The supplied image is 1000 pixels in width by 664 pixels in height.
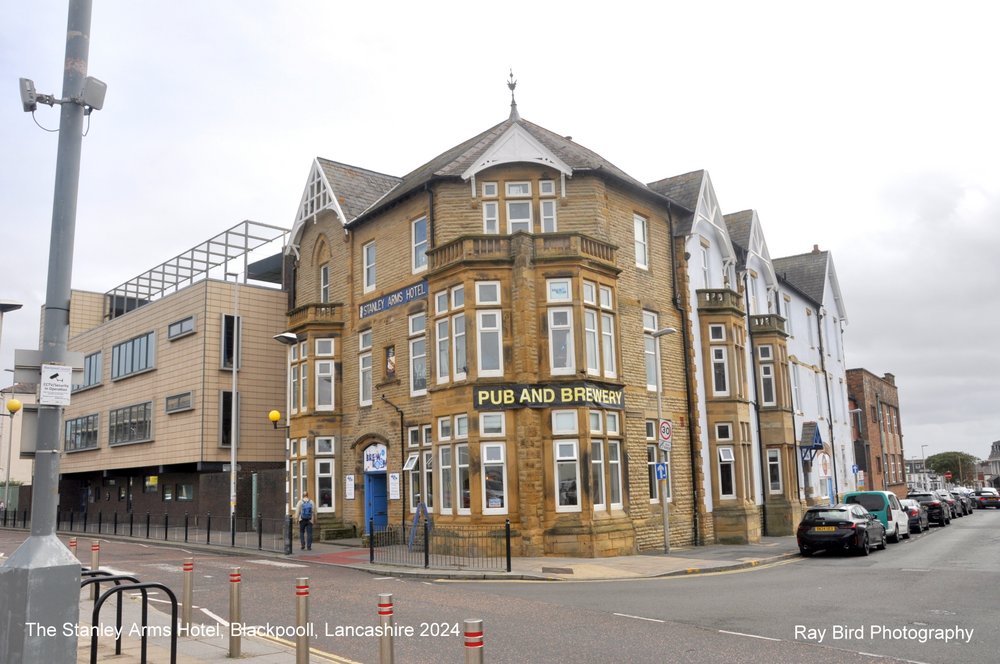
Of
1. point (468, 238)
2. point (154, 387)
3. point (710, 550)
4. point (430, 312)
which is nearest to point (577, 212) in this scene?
point (468, 238)

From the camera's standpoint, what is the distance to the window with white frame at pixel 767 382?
32719 mm

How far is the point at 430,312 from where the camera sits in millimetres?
24328

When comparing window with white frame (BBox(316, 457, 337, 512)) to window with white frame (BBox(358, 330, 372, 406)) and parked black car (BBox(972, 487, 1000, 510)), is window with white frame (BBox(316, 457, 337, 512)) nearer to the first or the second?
window with white frame (BBox(358, 330, 372, 406))

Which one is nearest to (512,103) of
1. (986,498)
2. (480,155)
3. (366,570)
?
(480,155)

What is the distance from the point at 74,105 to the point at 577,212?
1740 cm

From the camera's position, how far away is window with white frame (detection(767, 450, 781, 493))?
31562 millimetres

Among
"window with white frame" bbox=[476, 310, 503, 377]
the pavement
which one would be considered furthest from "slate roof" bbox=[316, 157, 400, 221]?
the pavement

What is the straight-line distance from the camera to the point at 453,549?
21906 millimetres

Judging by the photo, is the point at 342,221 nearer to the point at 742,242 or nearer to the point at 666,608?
the point at 742,242

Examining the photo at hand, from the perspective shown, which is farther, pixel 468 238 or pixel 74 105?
pixel 468 238

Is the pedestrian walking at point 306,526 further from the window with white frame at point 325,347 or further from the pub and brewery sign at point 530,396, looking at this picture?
the pub and brewery sign at point 530,396

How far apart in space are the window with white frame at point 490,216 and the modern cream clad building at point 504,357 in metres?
0.07

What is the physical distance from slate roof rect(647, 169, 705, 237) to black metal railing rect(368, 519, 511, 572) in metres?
12.8

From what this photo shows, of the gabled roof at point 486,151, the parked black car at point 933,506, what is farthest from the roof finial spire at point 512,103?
the parked black car at point 933,506
